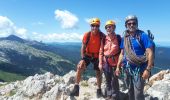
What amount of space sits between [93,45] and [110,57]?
1812mm

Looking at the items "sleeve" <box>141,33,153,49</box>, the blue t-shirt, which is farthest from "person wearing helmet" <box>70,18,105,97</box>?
"sleeve" <box>141,33,153,49</box>

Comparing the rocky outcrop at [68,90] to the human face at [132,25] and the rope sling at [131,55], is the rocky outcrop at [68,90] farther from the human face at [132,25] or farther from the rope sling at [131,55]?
the human face at [132,25]

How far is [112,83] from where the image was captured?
17.4 metres

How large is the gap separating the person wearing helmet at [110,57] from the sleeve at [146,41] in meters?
2.70

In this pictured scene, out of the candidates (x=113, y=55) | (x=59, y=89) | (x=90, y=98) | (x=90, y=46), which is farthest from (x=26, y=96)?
(x=113, y=55)

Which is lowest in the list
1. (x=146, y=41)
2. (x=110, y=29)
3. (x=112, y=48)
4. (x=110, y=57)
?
(x=110, y=57)

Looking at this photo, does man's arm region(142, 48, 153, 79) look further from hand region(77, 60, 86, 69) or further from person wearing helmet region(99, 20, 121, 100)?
hand region(77, 60, 86, 69)

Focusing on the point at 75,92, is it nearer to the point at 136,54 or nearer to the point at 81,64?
the point at 81,64

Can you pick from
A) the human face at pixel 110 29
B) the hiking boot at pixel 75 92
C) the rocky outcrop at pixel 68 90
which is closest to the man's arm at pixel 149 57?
the human face at pixel 110 29

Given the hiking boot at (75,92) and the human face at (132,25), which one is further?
the hiking boot at (75,92)

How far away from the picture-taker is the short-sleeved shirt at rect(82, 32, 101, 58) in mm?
18438

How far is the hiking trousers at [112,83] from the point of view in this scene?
17.4 metres

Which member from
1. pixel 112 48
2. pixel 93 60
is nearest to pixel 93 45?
pixel 93 60

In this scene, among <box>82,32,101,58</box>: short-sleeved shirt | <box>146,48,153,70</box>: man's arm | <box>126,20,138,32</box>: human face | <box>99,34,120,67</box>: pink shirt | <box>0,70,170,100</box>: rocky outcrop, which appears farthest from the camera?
<box>0,70,170,100</box>: rocky outcrop
